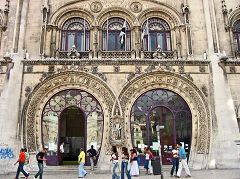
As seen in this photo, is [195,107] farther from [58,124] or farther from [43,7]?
[43,7]

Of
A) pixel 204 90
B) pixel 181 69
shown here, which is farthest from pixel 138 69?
pixel 204 90

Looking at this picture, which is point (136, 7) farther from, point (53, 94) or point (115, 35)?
point (53, 94)

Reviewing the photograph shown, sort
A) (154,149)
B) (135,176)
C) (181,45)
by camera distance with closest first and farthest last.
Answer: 1. (135,176)
2. (154,149)
3. (181,45)

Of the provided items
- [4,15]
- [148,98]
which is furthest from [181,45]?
[4,15]

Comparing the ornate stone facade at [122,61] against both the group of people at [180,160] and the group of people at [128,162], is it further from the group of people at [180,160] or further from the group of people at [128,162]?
the group of people at [180,160]

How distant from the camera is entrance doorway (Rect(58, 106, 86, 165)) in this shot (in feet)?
60.2

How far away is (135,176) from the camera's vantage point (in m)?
14.2

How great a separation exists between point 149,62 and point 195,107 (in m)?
3.96

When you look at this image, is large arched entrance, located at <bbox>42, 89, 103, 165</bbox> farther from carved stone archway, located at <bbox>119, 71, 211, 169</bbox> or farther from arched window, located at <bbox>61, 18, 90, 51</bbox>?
arched window, located at <bbox>61, 18, 90, 51</bbox>

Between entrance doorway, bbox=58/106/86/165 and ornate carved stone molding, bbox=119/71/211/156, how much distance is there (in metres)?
3.14

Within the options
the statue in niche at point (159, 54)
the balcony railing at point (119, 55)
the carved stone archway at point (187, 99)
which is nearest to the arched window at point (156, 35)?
the balcony railing at point (119, 55)

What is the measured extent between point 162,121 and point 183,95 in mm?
2082

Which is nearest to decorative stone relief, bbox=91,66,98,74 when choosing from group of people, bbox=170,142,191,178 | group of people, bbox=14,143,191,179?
group of people, bbox=14,143,191,179

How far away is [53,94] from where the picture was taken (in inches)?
713
